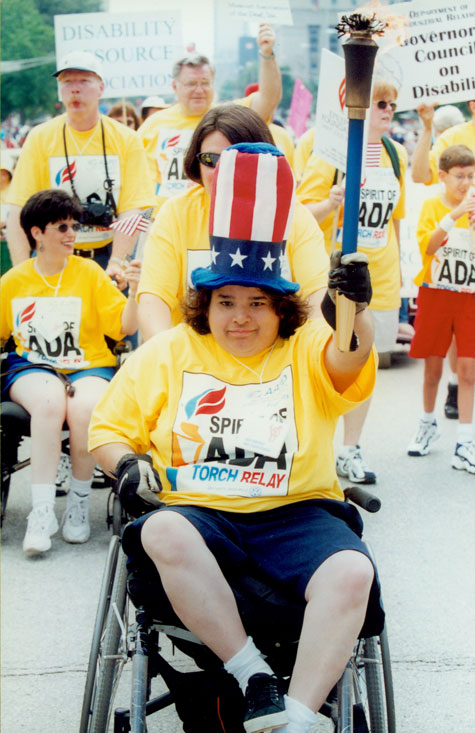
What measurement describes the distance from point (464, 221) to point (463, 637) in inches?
103

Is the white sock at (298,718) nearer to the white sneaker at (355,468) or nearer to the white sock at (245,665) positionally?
the white sock at (245,665)

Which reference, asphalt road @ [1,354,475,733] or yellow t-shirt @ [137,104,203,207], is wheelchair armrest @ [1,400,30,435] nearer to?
asphalt road @ [1,354,475,733]

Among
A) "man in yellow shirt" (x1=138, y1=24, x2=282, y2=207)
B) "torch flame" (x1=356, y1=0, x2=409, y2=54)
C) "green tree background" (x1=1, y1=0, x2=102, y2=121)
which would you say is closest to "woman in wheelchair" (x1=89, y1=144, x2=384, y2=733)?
"torch flame" (x1=356, y1=0, x2=409, y2=54)

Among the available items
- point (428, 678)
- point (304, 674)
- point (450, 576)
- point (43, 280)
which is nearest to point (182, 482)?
point (304, 674)

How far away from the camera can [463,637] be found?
3715 mm

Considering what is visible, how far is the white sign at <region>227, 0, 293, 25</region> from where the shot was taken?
666 cm

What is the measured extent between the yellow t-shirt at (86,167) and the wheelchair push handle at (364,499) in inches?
110

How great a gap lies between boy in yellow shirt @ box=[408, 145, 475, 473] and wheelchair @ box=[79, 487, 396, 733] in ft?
9.68

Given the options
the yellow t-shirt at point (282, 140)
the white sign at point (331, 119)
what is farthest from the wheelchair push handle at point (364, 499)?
the yellow t-shirt at point (282, 140)

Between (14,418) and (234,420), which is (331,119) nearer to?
(14,418)

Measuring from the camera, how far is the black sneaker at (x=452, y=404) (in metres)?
6.61

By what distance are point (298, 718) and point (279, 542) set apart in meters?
0.48

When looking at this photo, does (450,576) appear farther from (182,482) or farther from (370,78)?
(370,78)

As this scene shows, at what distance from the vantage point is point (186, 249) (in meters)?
3.82
